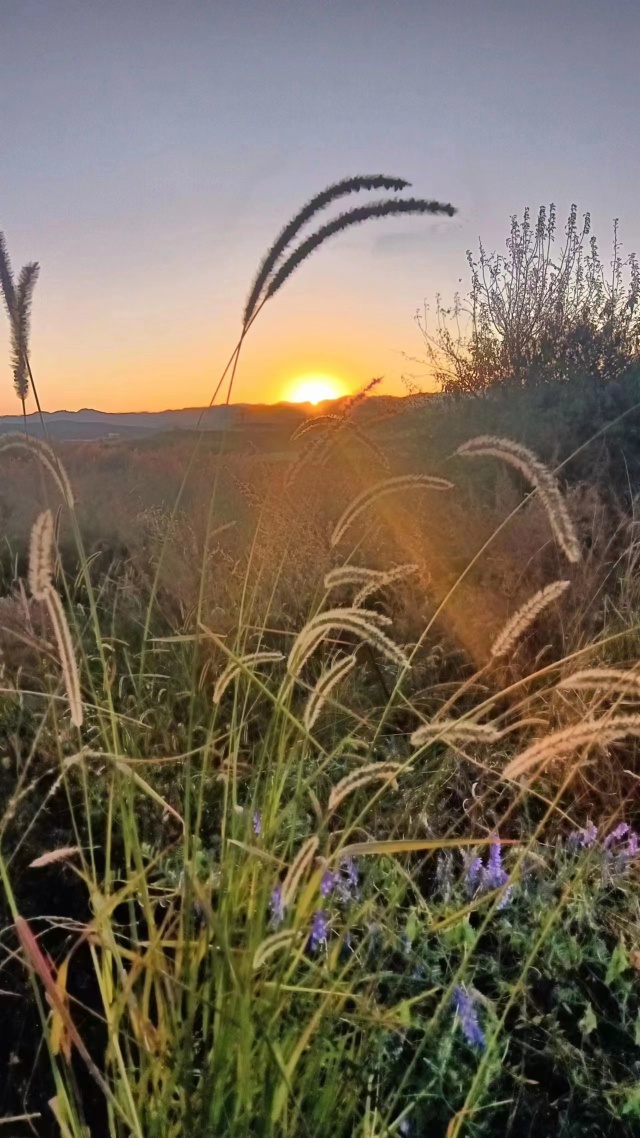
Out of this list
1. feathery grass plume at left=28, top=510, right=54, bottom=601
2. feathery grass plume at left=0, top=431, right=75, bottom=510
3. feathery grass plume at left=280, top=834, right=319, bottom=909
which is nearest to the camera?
feathery grass plume at left=28, top=510, right=54, bottom=601

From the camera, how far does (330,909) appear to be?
1.79 metres

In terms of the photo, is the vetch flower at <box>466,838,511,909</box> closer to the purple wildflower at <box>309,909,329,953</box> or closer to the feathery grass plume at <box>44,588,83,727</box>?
the purple wildflower at <box>309,909,329,953</box>

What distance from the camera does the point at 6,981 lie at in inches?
74.7

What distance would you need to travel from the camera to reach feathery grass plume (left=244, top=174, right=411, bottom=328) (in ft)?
4.43

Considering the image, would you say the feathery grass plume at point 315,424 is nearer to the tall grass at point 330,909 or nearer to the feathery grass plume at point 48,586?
the tall grass at point 330,909

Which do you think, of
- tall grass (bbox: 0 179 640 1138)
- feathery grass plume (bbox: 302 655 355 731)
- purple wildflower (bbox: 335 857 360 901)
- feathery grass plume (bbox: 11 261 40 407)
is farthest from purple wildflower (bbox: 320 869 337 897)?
feathery grass plume (bbox: 11 261 40 407)

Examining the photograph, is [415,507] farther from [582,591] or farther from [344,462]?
[582,591]

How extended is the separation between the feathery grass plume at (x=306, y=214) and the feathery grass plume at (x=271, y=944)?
82cm

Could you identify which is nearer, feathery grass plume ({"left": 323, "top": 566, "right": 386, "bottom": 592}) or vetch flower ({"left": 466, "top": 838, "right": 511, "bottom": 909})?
feathery grass plume ({"left": 323, "top": 566, "right": 386, "bottom": 592})

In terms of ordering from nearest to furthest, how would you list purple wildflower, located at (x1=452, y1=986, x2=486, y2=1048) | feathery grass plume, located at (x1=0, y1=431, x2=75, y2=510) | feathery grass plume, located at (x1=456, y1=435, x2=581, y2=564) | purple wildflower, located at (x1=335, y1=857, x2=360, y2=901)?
feathery grass plume, located at (x1=456, y1=435, x2=581, y2=564) < feathery grass plume, located at (x1=0, y1=431, x2=75, y2=510) < purple wildflower, located at (x1=452, y1=986, x2=486, y2=1048) < purple wildflower, located at (x1=335, y1=857, x2=360, y2=901)

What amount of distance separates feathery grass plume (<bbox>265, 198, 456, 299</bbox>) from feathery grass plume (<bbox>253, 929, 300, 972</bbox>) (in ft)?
2.80

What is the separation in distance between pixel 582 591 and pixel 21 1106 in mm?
2297

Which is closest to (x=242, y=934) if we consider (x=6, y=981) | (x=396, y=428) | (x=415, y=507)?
(x=6, y=981)

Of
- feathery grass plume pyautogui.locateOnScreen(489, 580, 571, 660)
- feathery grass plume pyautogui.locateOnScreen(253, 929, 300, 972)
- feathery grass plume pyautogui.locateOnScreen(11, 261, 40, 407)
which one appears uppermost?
feathery grass plume pyautogui.locateOnScreen(11, 261, 40, 407)
